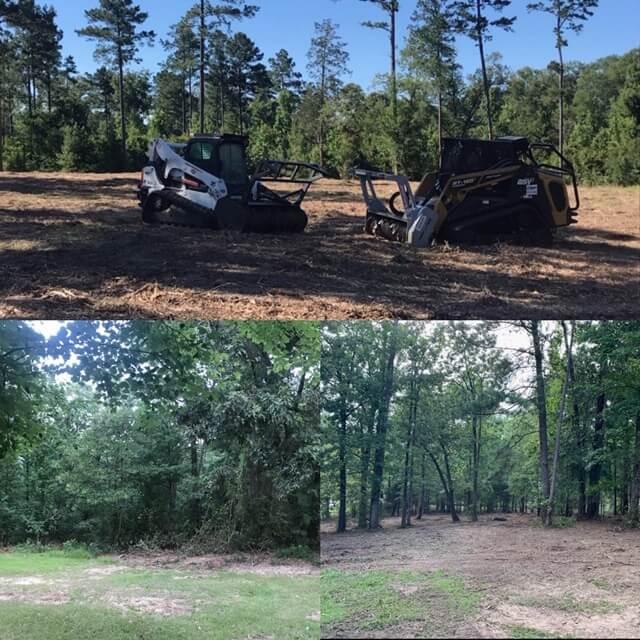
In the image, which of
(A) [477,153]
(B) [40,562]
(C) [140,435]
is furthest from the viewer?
(A) [477,153]

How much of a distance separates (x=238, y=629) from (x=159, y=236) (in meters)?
5.57

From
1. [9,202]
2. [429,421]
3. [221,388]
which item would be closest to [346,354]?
[429,421]

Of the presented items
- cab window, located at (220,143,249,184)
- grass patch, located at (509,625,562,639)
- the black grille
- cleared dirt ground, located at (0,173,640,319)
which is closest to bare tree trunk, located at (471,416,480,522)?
grass patch, located at (509,625,562,639)

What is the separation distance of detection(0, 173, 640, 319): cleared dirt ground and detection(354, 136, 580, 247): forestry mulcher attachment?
0.29 metres

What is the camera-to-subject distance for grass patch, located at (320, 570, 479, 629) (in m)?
2.38

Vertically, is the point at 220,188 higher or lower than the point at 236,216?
higher

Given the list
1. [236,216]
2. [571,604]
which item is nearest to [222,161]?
[236,216]

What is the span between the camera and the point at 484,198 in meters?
7.66

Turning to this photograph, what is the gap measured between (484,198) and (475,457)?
5441 millimetres

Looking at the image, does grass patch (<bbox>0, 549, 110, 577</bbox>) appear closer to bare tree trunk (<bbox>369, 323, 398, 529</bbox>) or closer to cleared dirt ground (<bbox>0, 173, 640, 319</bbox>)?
cleared dirt ground (<bbox>0, 173, 640, 319</bbox>)

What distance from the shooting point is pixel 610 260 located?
7.21 metres

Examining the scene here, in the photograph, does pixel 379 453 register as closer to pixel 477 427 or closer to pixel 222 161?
pixel 477 427

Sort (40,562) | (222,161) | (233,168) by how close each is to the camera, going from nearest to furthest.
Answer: (40,562)
(222,161)
(233,168)

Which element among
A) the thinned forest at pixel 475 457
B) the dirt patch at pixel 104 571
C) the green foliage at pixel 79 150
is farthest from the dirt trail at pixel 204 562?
the green foliage at pixel 79 150
